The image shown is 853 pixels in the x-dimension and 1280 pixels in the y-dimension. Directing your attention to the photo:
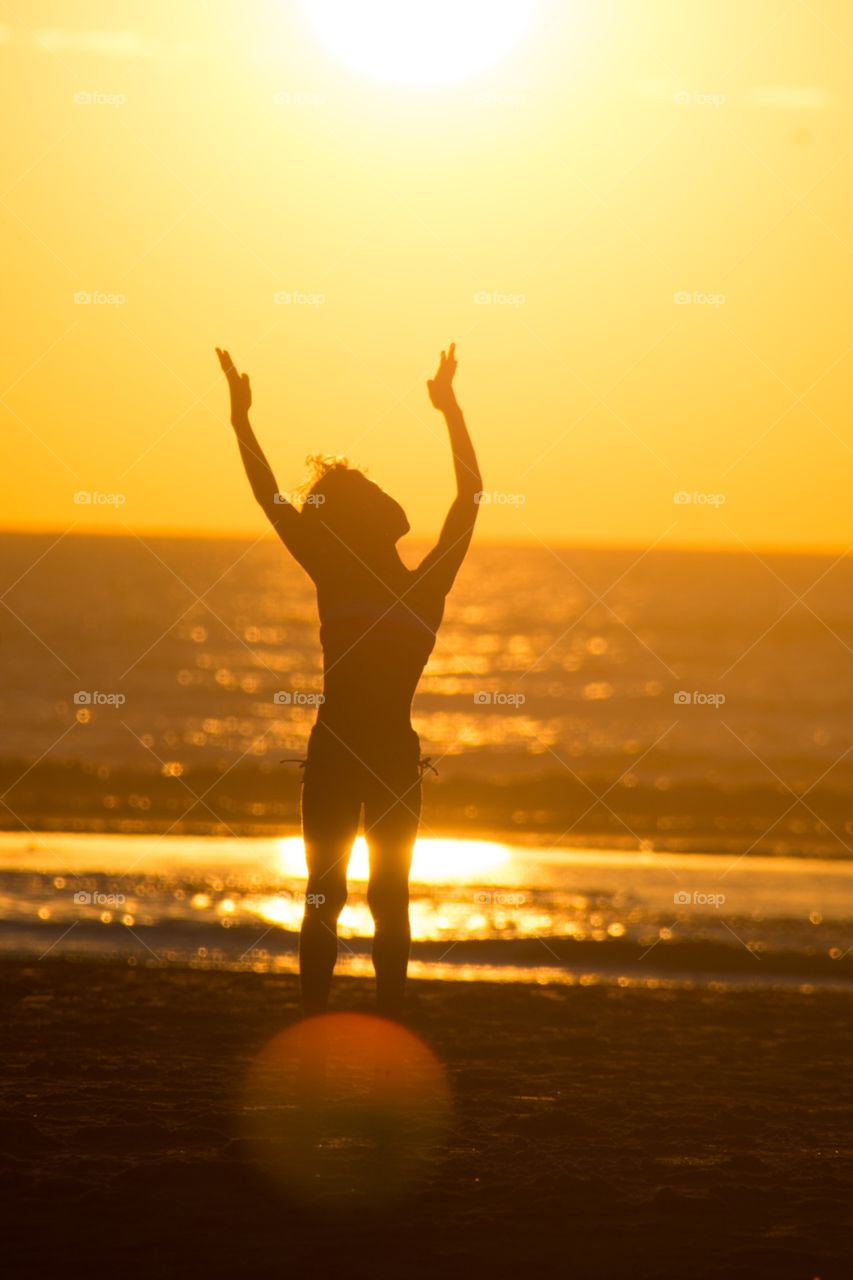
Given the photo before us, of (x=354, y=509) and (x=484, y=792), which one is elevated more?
(x=484, y=792)

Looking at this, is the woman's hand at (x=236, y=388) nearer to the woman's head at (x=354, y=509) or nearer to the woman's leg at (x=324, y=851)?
the woman's head at (x=354, y=509)

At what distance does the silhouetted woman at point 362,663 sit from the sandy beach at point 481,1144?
2.39ft

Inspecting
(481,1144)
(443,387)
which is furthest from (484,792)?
(481,1144)

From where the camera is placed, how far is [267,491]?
5352 millimetres

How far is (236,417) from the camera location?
219 inches

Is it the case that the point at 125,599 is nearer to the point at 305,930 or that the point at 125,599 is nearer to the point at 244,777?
the point at 244,777

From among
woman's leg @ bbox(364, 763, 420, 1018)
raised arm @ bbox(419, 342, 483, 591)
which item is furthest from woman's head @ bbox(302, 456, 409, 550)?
woman's leg @ bbox(364, 763, 420, 1018)

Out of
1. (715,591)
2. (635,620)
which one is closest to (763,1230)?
(635,620)

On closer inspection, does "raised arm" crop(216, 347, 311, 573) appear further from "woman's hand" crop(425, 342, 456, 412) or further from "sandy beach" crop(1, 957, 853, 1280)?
"sandy beach" crop(1, 957, 853, 1280)

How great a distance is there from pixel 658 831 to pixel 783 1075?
15.4 m

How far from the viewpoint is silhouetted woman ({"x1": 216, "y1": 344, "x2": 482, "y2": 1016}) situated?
5.36 m

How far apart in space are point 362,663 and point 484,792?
2066cm

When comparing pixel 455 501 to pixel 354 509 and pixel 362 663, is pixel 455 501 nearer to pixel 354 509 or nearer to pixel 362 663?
pixel 354 509

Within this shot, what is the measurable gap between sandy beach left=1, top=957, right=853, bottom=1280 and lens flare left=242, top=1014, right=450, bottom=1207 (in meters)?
0.07
